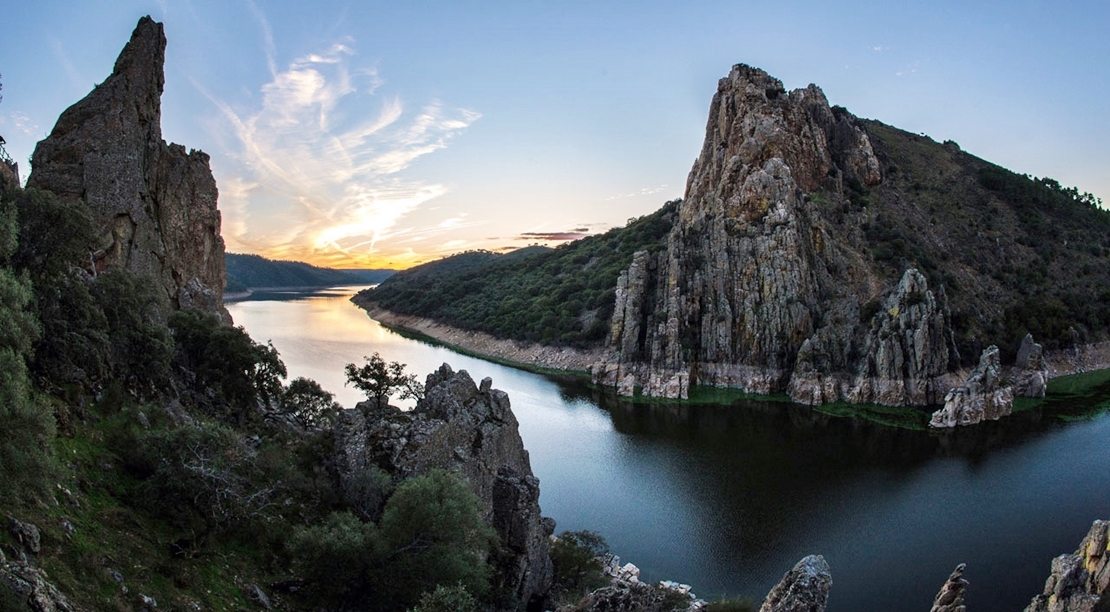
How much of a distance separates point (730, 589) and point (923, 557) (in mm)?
8963

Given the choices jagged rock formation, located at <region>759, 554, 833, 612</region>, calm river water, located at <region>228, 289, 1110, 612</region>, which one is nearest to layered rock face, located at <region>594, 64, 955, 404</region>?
calm river water, located at <region>228, 289, 1110, 612</region>

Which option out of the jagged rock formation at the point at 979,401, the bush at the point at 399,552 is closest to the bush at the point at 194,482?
the bush at the point at 399,552

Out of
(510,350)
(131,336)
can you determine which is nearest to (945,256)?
(510,350)

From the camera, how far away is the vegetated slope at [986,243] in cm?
6931

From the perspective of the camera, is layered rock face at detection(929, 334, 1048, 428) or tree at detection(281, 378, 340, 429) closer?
tree at detection(281, 378, 340, 429)

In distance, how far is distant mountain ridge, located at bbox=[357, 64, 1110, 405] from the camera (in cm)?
5919

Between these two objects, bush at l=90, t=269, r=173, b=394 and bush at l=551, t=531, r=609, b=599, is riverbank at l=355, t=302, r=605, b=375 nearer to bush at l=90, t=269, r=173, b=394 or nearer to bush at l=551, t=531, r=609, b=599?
bush at l=551, t=531, r=609, b=599

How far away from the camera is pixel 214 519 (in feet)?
47.2

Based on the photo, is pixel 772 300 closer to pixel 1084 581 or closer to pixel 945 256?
pixel 945 256

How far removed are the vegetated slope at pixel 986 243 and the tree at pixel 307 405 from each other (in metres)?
52.4

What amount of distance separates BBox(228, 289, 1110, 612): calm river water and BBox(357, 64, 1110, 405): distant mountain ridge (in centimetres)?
785

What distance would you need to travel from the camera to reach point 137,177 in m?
28.8

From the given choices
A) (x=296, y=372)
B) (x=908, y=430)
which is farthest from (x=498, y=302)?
(x=908, y=430)

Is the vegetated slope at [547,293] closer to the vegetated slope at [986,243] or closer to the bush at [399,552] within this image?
the vegetated slope at [986,243]
